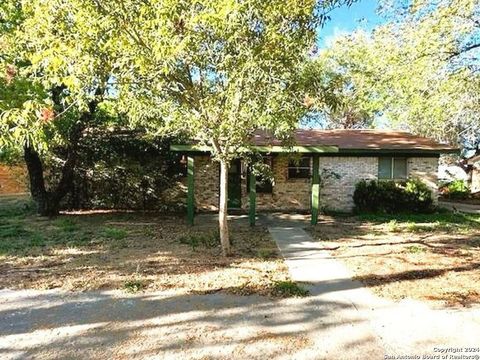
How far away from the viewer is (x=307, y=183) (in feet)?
49.9

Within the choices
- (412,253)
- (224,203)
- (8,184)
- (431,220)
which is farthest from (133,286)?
(8,184)

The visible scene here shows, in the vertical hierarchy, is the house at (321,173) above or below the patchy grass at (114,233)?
above

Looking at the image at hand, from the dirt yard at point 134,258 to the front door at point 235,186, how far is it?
3180 mm

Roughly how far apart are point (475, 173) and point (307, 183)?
18.3 metres

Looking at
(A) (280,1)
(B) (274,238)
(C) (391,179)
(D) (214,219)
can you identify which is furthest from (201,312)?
(C) (391,179)

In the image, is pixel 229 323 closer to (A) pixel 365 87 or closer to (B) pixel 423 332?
(B) pixel 423 332

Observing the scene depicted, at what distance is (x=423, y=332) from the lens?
14.5 ft

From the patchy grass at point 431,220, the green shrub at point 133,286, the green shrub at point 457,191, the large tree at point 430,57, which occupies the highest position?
the large tree at point 430,57

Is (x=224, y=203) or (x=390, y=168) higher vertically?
(x=390, y=168)

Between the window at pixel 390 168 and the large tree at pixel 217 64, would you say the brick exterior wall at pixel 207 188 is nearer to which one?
the window at pixel 390 168

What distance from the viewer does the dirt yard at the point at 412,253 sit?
5906 millimetres

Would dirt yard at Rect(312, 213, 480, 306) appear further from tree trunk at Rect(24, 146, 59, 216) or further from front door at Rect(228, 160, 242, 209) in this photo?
tree trunk at Rect(24, 146, 59, 216)

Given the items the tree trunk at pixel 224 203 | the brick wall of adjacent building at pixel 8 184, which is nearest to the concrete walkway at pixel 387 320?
the tree trunk at pixel 224 203

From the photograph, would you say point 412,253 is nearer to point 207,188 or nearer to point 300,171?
point 300,171
